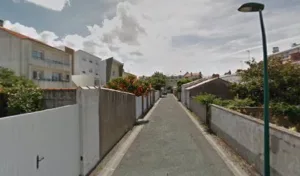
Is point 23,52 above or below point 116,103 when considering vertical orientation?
above

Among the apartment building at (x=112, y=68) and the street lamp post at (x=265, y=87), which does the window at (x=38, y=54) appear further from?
the street lamp post at (x=265, y=87)

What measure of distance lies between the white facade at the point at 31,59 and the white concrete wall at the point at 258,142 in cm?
2325

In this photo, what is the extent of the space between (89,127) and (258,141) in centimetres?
471

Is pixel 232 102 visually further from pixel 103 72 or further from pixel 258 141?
pixel 103 72

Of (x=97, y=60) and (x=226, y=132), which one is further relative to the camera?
(x=97, y=60)

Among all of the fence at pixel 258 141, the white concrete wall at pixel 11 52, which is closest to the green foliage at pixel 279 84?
the fence at pixel 258 141

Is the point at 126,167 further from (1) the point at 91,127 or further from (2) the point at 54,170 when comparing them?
(2) the point at 54,170

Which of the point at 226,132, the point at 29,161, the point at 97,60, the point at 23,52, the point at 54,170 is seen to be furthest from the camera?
the point at 97,60

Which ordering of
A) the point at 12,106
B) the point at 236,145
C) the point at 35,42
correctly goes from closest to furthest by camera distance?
the point at 12,106
the point at 236,145
the point at 35,42

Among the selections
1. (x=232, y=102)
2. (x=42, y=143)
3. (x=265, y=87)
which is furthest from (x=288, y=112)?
(x=42, y=143)

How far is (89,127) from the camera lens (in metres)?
7.93

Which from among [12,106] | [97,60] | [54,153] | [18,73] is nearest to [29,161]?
[54,153]

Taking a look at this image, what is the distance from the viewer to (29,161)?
171 inches

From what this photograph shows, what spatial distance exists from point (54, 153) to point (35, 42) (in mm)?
29365
